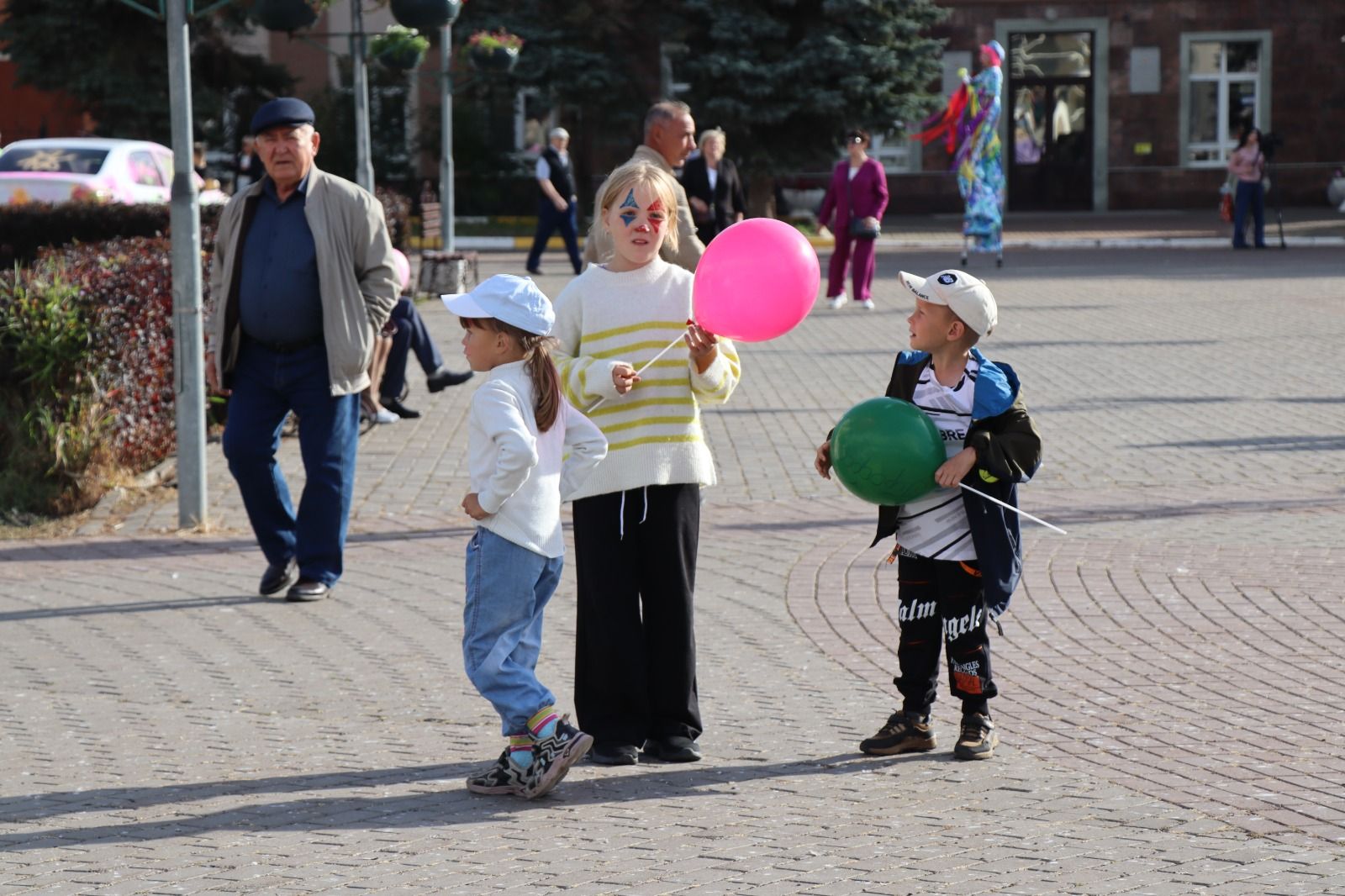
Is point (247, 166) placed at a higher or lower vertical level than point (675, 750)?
higher

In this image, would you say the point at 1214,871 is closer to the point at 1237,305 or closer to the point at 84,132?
the point at 1237,305

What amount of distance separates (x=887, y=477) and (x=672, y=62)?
2837cm

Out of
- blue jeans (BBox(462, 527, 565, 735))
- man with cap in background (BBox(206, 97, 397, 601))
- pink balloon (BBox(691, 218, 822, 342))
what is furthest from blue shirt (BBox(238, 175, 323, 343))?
blue jeans (BBox(462, 527, 565, 735))

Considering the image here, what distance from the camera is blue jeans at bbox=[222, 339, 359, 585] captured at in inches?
293

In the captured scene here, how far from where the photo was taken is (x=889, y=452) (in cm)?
513

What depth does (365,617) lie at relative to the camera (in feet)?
23.8

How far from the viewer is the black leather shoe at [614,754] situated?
5.40 metres

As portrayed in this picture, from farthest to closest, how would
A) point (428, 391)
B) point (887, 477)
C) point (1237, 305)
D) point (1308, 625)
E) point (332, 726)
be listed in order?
point (1237, 305)
point (428, 391)
point (1308, 625)
point (332, 726)
point (887, 477)

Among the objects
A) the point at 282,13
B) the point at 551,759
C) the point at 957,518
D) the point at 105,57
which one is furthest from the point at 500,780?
the point at 105,57

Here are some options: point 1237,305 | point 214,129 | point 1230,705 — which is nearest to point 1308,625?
point 1230,705

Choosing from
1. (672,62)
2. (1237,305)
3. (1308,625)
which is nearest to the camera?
(1308,625)

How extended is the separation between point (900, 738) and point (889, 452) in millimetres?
897

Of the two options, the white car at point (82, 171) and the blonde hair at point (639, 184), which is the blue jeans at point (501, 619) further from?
the white car at point (82, 171)

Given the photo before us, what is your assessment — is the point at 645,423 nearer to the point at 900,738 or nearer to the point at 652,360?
the point at 652,360
